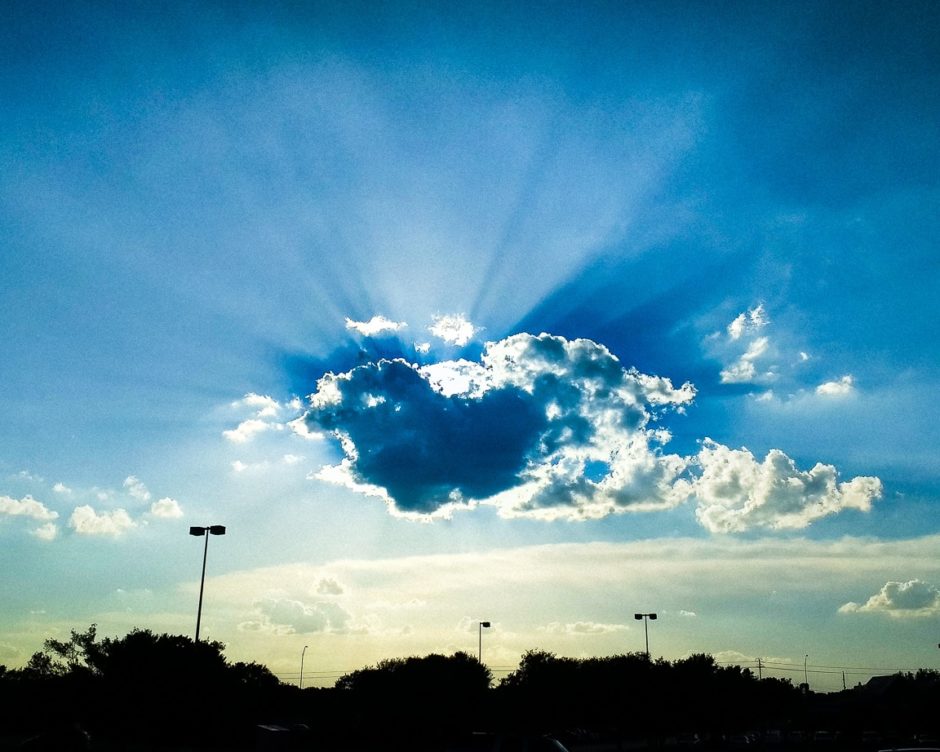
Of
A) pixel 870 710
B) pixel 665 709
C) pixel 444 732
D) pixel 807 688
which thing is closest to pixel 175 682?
pixel 444 732

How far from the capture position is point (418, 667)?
8388cm

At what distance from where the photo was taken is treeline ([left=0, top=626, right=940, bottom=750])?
5638 cm

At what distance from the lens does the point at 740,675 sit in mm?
99062

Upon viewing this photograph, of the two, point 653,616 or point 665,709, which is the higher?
point 653,616

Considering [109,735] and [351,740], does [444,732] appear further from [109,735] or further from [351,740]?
[109,735]

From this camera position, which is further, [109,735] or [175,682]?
[109,735]

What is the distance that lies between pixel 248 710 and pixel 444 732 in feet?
58.4

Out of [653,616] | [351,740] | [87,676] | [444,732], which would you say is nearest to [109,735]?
[87,676]

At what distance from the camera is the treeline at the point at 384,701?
185 feet

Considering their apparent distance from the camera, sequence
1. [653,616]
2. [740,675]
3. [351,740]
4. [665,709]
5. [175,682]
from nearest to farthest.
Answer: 1. [175,682]
2. [351,740]
3. [665,709]
4. [653,616]
5. [740,675]

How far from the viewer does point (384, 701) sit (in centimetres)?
7150

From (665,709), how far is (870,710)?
5751 centimetres

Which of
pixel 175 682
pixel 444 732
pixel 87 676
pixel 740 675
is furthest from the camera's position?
pixel 740 675

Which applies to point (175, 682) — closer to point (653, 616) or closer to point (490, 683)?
point (490, 683)
